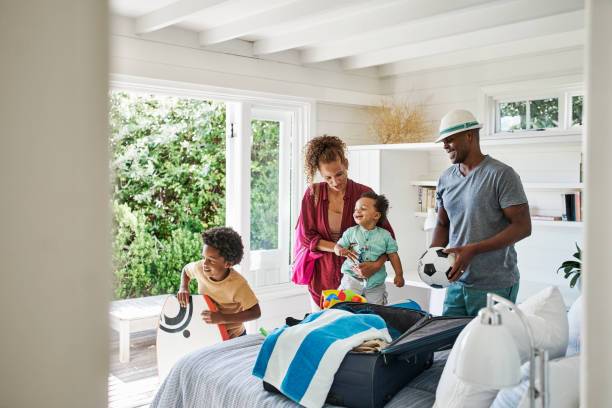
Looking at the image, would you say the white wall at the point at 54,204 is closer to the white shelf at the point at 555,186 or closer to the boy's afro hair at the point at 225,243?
the boy's afro hair at the point at 225,243

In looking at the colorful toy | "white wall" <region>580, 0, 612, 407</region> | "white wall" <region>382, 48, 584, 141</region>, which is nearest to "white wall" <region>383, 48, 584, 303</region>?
"white wall" <region>382, 48, 584, 141</region>

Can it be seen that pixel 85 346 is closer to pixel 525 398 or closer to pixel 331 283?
pixel 525 398

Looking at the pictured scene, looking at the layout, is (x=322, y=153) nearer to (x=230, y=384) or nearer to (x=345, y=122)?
(x=230, y=384)

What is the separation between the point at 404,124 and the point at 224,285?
2.57 metres

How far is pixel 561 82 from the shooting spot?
4008mm

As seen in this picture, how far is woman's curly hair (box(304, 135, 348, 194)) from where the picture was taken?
10.4 ft

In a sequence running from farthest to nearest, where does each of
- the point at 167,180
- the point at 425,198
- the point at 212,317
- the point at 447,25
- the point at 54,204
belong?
the point at 167,180 < the point at 425,198 < the point at 447,25 < the point at 212,317 < the point at 54,204

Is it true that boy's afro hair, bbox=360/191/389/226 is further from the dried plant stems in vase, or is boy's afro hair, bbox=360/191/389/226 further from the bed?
the dried plant stems in vase

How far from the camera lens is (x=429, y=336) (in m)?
1.82

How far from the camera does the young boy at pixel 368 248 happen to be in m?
3.00

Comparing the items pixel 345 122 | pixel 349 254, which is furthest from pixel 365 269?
pixel 345 122

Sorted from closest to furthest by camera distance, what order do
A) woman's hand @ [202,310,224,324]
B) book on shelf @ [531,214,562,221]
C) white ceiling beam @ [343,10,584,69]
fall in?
woman's hand @ [202,310,224,324]
white ceiling beam @ [343,10,584,69]
book on shelf @ [531,214,562,221]

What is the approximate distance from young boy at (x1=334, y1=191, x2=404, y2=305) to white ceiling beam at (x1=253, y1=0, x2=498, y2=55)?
3.81 ft

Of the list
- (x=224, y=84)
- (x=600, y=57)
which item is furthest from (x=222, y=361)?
(x=224, y=84)
